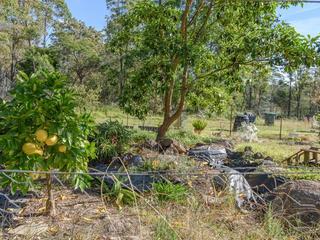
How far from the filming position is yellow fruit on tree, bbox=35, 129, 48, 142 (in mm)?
2775

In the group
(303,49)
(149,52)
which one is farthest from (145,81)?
(303,49)

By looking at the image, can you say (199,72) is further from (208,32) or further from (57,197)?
(57,197)

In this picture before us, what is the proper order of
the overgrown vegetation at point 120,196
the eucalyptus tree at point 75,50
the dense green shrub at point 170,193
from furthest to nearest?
1. the eucalyptus tree at point 75,50
2. the overgrown vegetation at point 120,196
3. the dense green shrub at point 170,193

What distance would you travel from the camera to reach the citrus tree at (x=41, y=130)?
281cm

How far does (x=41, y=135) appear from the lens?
2.77m

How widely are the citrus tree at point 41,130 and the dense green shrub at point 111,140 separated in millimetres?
2598

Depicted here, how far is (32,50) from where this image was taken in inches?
944

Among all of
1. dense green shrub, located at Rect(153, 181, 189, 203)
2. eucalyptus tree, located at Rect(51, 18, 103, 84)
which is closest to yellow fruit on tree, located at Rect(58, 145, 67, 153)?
dense green shrub, located at Rect(153, 181, 189, 203)

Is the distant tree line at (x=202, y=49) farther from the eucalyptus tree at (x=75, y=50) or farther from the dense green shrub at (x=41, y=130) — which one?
the eucalyptus tree at (x=75, y=50)

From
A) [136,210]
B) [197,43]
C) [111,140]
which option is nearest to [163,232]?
[136,210]

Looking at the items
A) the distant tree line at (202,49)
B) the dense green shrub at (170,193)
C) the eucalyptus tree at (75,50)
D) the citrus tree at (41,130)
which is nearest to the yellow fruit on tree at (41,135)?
the citrus tree at (41,130)

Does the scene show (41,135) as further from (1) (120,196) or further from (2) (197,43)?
(2) (197,43)

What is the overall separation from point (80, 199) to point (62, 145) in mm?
964

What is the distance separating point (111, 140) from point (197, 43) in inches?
79.0
